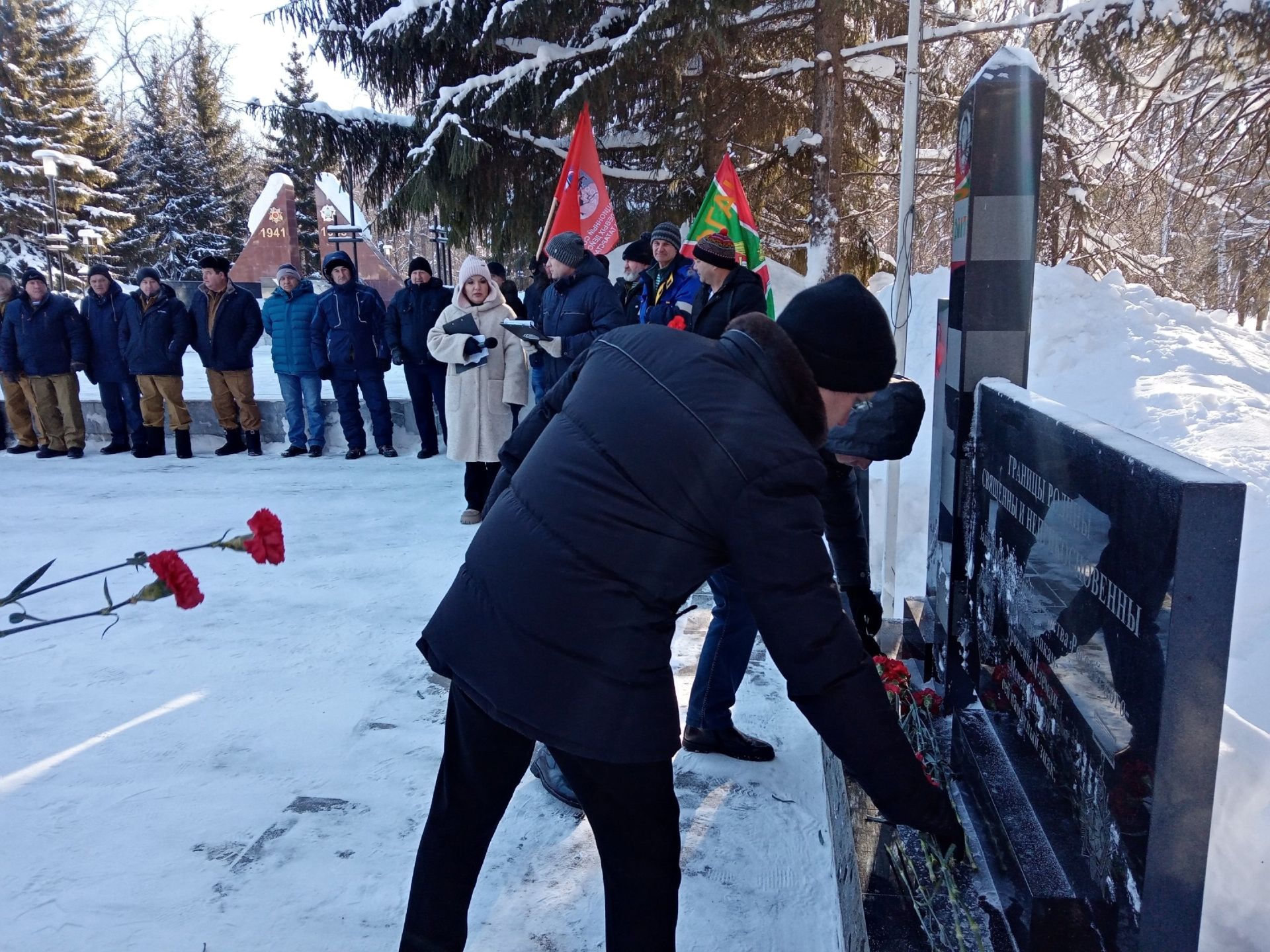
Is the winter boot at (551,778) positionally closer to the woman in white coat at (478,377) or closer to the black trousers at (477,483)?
the woman in white coat at (478,377)

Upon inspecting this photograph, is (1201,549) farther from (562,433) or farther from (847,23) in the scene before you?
(847,23)

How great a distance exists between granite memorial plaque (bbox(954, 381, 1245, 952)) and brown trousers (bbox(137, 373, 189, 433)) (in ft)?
26.2

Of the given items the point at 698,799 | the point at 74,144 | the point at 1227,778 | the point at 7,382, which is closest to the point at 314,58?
the point at 7,382

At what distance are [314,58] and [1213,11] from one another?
8.64 meters

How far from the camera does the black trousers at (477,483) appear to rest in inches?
237

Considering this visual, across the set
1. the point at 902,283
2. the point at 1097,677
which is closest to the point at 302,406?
the point at 902,283

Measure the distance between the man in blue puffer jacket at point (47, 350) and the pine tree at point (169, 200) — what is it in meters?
23.0

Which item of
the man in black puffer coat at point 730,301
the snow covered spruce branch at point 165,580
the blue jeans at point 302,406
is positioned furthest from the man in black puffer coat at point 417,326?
the snow covered spruce branch at point 165,580

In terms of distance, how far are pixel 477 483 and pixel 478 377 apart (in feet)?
2.25

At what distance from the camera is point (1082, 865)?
1751 millimetres

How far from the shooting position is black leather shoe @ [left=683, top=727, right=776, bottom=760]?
Answer: 304cm

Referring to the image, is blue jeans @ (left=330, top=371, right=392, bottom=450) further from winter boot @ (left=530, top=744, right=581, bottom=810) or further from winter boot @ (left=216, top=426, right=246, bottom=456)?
winter boot @ (left=530, top=744, right=581, bottom=810)

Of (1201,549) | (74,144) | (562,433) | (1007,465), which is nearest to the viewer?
(1201,549)

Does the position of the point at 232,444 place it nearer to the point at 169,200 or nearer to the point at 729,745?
the point at 729,745
